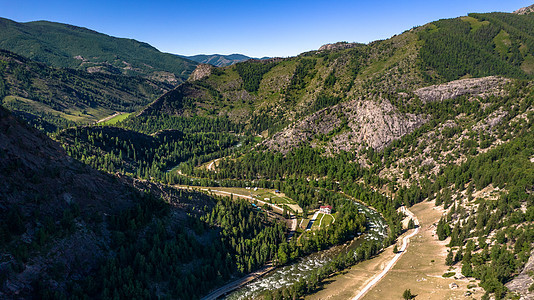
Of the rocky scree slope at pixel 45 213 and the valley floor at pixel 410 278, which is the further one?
the valley floor at pixel 410 278

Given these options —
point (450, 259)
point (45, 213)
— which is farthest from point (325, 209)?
point (45, 213)

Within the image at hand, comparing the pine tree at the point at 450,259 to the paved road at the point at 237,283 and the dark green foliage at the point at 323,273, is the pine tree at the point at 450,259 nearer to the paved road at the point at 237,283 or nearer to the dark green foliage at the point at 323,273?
the dark green foliage at the point at 323,273

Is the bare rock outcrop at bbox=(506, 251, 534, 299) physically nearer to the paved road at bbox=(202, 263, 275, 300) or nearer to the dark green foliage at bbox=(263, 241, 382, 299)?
the dark green foliage at bbox=(263, 241, 382, 299)

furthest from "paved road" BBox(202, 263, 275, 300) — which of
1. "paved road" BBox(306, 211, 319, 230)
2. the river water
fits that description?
"paved road" BBox(306, 211, 319, 230)

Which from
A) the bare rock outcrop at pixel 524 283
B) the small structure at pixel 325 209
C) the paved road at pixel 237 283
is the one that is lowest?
the paved road at pixel 237 283

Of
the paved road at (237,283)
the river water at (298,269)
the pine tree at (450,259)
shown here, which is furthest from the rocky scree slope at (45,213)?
the pine tree at (450,259)
